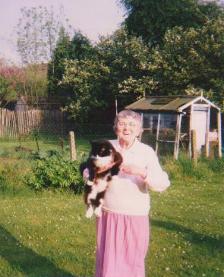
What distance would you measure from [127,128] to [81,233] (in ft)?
12.5

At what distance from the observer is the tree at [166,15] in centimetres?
3050

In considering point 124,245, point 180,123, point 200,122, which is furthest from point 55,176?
point 200,122

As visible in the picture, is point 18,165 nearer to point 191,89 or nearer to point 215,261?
point 215,261

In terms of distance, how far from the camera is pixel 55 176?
11000 mm

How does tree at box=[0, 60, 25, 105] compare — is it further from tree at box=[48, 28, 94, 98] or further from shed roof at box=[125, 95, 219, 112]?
shed roof at box=[125, 95, 219, 112]

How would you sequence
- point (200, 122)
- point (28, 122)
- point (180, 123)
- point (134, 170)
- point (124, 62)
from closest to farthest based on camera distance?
point (134, 170) → point (180, 123) → point (200, 122) → point (124, 62) → point (28, 122)

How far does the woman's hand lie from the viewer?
4.09m

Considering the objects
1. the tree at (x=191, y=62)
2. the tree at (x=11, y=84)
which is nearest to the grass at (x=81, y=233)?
the tree at (x=191, y=62)

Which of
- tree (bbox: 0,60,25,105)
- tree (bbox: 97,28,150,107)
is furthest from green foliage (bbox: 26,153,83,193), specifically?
tree (bbox: 0,60,25,105)

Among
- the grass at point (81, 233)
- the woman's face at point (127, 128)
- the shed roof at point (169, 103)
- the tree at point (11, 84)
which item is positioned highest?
the tree at point (11, 84)

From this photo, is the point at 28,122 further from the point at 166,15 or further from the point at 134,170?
the point at 134,170

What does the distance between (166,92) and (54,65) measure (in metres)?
9.64

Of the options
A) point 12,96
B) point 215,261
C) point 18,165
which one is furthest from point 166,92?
point 215,261

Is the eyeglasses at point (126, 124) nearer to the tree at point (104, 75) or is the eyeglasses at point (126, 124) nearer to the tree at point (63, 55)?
the tree at point (104, 75)
